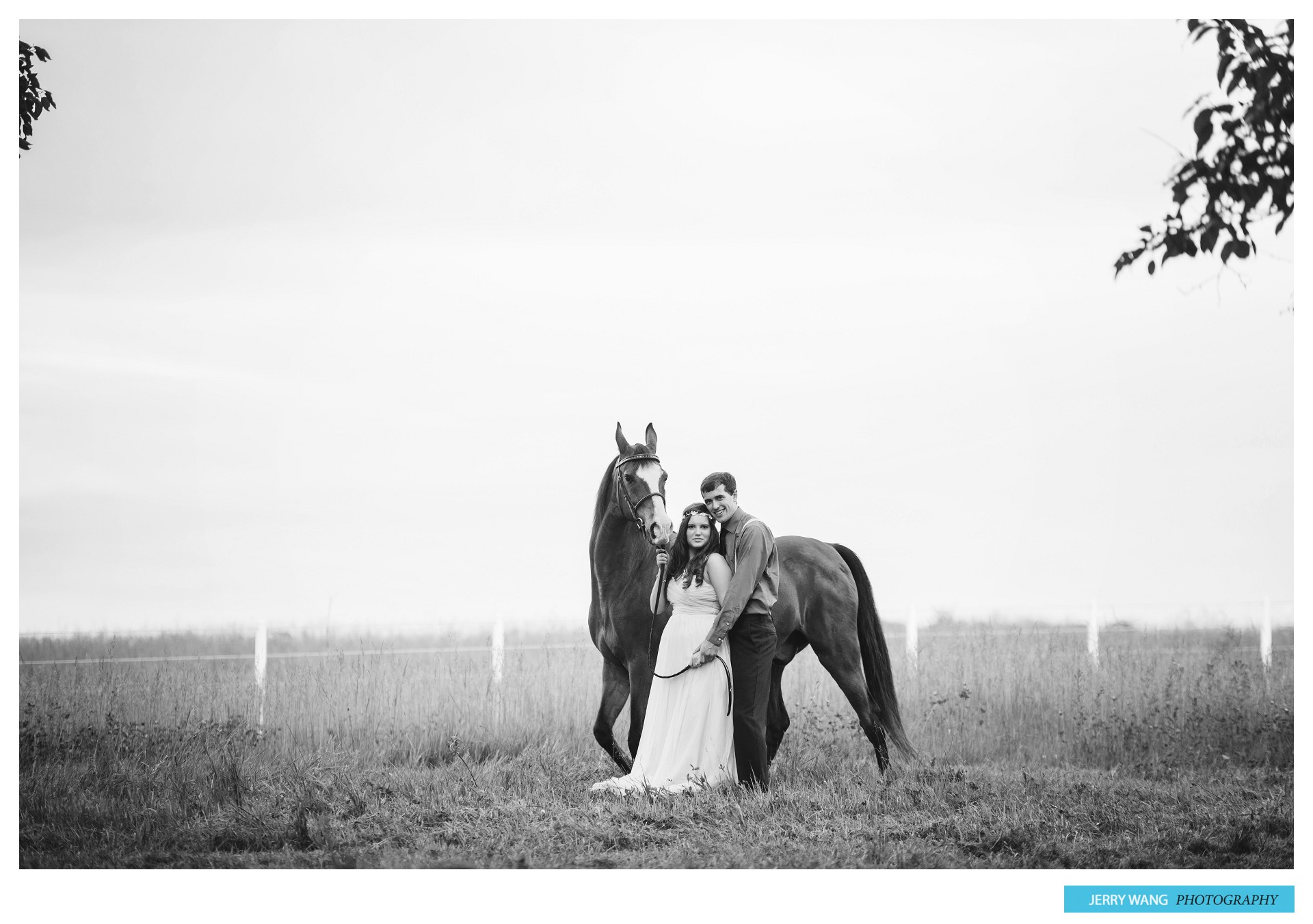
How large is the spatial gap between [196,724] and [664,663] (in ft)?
14.9

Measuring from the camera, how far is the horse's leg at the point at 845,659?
7145 mm

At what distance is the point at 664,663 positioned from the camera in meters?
6.10

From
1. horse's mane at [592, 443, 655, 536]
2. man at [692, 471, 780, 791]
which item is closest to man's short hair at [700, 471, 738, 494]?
man at [692, 471, 780, 791]

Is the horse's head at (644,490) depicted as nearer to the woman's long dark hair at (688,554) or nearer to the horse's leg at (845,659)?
the woman's long dark hair at (688,554)

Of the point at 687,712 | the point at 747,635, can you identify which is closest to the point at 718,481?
the point at 747,635

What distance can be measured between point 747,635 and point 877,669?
1.71 m

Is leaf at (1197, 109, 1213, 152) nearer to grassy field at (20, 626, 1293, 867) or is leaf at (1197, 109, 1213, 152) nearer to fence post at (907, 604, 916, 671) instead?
grassy field at (20, 626, 1293, 867)

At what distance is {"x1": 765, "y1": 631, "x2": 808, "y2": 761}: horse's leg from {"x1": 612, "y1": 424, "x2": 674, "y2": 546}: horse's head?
1.50 meters

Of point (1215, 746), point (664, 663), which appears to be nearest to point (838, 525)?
point (1215, 746)

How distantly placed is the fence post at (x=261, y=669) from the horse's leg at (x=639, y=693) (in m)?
3.84

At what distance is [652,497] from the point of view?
19.6ft
